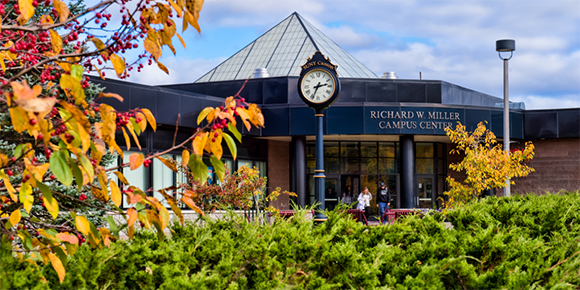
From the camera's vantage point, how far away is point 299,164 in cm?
2544

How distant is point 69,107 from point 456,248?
2336mm

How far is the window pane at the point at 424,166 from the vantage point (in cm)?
2883

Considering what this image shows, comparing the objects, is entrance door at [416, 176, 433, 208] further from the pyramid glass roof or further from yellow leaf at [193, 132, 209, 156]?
yellow leaf at [193, 132, 209, 156]

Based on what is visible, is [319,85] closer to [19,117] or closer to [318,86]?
[318,86]

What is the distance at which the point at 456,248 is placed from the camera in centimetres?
338

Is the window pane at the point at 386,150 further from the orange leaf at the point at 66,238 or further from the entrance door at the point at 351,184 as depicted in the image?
the orange leaf at the point at 66,238

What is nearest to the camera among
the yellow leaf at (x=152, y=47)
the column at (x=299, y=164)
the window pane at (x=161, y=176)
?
the yellow leaf at (x=152, y=47)

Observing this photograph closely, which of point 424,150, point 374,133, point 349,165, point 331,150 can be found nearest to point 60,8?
point 374,133

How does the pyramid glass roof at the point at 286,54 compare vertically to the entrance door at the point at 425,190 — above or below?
above

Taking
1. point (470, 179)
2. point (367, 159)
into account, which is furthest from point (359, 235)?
point (367, 159)

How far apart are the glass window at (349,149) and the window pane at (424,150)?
132 inches

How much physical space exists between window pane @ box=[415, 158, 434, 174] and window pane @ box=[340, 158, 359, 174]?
132 inches

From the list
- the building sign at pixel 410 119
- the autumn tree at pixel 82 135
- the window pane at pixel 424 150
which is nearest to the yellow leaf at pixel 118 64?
the autumn tree at pixel 82 135

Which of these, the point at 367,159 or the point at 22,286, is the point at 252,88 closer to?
the point at 367,159
